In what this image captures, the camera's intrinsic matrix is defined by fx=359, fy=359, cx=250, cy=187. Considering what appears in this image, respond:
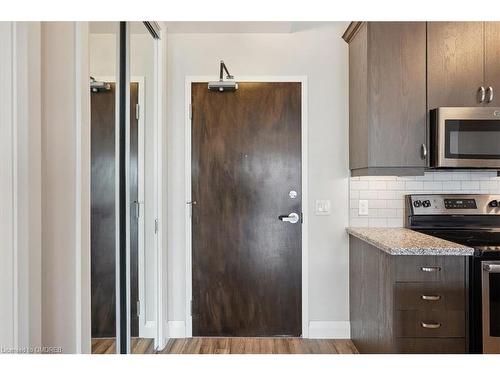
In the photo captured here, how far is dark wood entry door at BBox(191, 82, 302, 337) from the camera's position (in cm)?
276

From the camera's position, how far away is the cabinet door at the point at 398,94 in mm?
2314

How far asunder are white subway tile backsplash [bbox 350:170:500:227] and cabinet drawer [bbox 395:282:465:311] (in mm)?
826

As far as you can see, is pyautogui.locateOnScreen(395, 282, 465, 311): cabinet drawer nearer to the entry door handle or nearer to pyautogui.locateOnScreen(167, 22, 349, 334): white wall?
pyautogui.locateOnScreen(167, 22, 349, 334): white wall

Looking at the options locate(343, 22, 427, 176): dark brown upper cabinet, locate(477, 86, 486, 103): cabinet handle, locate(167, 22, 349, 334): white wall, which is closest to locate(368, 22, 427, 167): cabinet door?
locate(343, 22, 427, 176): dark brown upper cabinet

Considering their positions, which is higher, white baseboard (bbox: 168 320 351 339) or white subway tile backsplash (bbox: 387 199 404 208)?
white subway tile backsplash (bbox: 387 199 404 208)

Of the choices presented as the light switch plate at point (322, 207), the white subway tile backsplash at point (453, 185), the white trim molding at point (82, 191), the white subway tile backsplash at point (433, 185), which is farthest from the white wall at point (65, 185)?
the white subway tile backsplash at point (453, 185)

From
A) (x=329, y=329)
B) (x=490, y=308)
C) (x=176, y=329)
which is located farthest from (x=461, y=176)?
(x=176, y=329)

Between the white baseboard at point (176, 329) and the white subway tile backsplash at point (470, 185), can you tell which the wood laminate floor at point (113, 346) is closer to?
the white baseboard at point (176, 329)

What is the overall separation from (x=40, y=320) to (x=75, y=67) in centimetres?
80

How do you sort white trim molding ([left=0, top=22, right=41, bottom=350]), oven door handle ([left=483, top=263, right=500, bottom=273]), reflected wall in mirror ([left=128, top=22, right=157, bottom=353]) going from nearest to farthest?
white trim molding ([left=0, top=22, right=41, bottom=350]), oven door handle ([left=483, top=263, right=500, bottom=273]), reflected wall in mirror ([left=128, top=22, right=157, bottom=353])

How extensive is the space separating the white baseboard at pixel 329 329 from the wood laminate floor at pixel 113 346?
1.20m

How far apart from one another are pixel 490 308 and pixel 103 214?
2.01 metres

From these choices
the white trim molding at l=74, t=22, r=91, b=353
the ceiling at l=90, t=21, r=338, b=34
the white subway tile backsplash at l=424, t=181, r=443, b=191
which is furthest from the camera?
the white subway tile backsplash at l=424, t=181, r=443, b=191

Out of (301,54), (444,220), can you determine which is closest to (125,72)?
(301,54)
